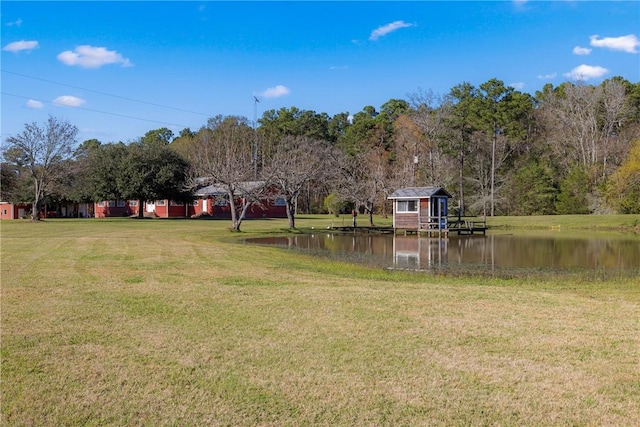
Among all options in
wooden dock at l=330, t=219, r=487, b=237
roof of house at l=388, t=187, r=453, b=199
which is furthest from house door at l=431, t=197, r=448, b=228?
wooden dock at l=330, t=219, r=487, b=237

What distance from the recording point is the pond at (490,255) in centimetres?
1823

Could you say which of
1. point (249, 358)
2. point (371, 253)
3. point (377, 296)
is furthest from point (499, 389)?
point (371, 253)

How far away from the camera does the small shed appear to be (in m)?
39.6

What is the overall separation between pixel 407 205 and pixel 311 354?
114 ft

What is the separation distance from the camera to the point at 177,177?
5775cm

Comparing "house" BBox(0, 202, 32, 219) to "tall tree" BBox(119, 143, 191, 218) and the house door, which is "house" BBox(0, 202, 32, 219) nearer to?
"tall tree" BBox(119, 143, 191, 218)

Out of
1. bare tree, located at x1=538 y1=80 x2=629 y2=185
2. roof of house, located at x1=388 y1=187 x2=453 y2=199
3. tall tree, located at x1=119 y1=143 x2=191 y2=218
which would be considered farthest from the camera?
bare tree, located at x1=538 y1=80 x2=629 y2=185

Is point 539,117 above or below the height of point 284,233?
above

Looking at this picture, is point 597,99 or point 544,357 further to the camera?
point 597,99

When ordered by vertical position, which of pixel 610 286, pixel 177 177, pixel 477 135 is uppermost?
pixel 477 135

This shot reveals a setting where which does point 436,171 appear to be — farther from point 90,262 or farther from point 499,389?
point 499,389

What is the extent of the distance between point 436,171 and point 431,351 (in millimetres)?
55383

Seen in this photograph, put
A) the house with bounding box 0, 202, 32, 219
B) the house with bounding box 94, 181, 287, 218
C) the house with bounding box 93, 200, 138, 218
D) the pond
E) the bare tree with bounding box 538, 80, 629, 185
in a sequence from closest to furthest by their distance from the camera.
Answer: the pond → the bare tree with bounding box 538, 80, 629, 185 → the house with bounding box 94, 181, 287, 218 → the house with bounding box 0, 202, 32, 219 → the house with bounding box 93, 200, 138, 218

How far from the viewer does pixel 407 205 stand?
40.8 m
